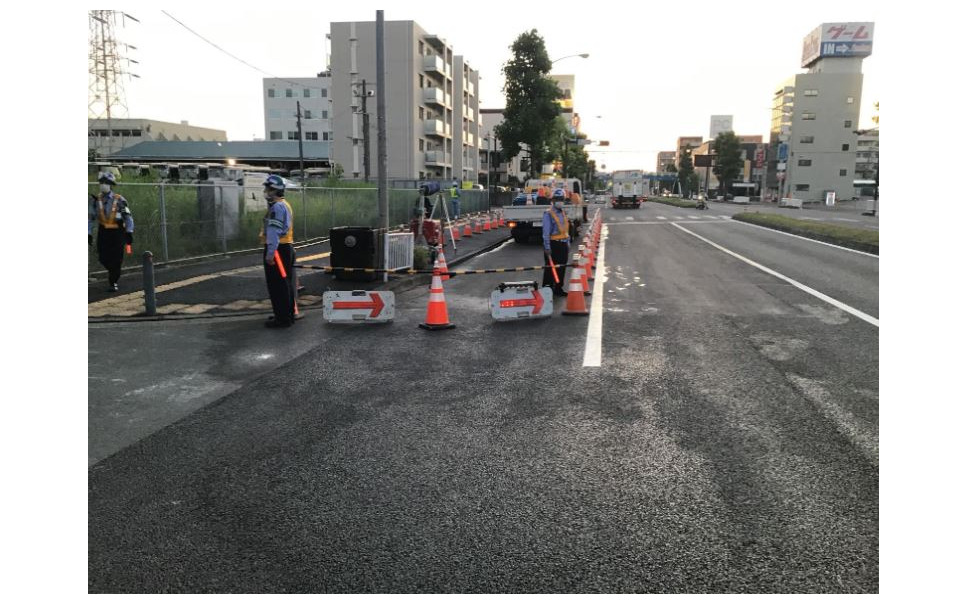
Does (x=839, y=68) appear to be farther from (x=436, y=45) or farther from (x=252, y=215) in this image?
(x=252, y=215)

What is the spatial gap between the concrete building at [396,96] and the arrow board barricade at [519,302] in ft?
164

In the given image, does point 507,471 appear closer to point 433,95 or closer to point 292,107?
point 433,95

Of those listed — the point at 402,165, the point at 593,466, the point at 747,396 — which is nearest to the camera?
the point at 593,466

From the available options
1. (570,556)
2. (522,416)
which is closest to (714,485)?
(570,556)

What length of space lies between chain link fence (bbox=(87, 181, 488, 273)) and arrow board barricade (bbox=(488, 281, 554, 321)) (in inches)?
211

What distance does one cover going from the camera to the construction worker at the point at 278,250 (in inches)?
346

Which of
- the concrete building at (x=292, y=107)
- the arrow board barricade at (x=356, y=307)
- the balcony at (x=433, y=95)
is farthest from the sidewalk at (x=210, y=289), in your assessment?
the concrete building at (x=292, y=107)

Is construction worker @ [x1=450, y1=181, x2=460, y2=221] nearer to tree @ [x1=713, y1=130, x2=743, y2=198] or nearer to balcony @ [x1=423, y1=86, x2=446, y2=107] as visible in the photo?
balcony @ [x1=423, y1=86, x2=446, y2=107]

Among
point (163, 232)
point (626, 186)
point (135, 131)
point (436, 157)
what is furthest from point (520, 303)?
point (135, 131)

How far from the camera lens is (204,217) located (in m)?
16.1

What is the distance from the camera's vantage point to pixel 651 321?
9.23 m

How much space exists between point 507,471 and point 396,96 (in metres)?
59.2

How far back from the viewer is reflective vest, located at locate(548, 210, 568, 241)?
437 inches

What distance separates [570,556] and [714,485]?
1.28 meters
